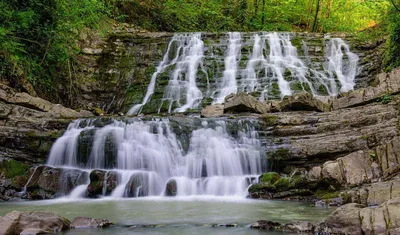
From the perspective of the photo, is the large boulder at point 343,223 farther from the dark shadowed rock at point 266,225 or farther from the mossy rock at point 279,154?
the mossy rock at point 279,154

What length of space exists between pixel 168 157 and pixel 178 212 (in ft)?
12.0

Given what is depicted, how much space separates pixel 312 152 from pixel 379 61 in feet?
29.5

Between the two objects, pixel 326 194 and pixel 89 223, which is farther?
pixel 326 194

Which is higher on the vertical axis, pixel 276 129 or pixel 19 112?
pixel 19 112

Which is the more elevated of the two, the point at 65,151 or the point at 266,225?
the point at 65,151

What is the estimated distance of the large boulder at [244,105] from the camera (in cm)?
1300

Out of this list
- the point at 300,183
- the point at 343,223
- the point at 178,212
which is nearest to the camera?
the point at 343,223

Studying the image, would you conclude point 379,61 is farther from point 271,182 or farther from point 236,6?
point 236,6

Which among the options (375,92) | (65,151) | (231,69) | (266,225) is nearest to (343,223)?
(266,225)

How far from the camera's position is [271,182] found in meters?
9.67

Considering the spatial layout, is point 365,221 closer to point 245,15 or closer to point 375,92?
point 375,92

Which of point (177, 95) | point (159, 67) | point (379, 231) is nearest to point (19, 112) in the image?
point (177, 95)

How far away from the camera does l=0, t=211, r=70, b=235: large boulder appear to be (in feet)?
17.2

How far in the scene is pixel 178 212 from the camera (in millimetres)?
7496
